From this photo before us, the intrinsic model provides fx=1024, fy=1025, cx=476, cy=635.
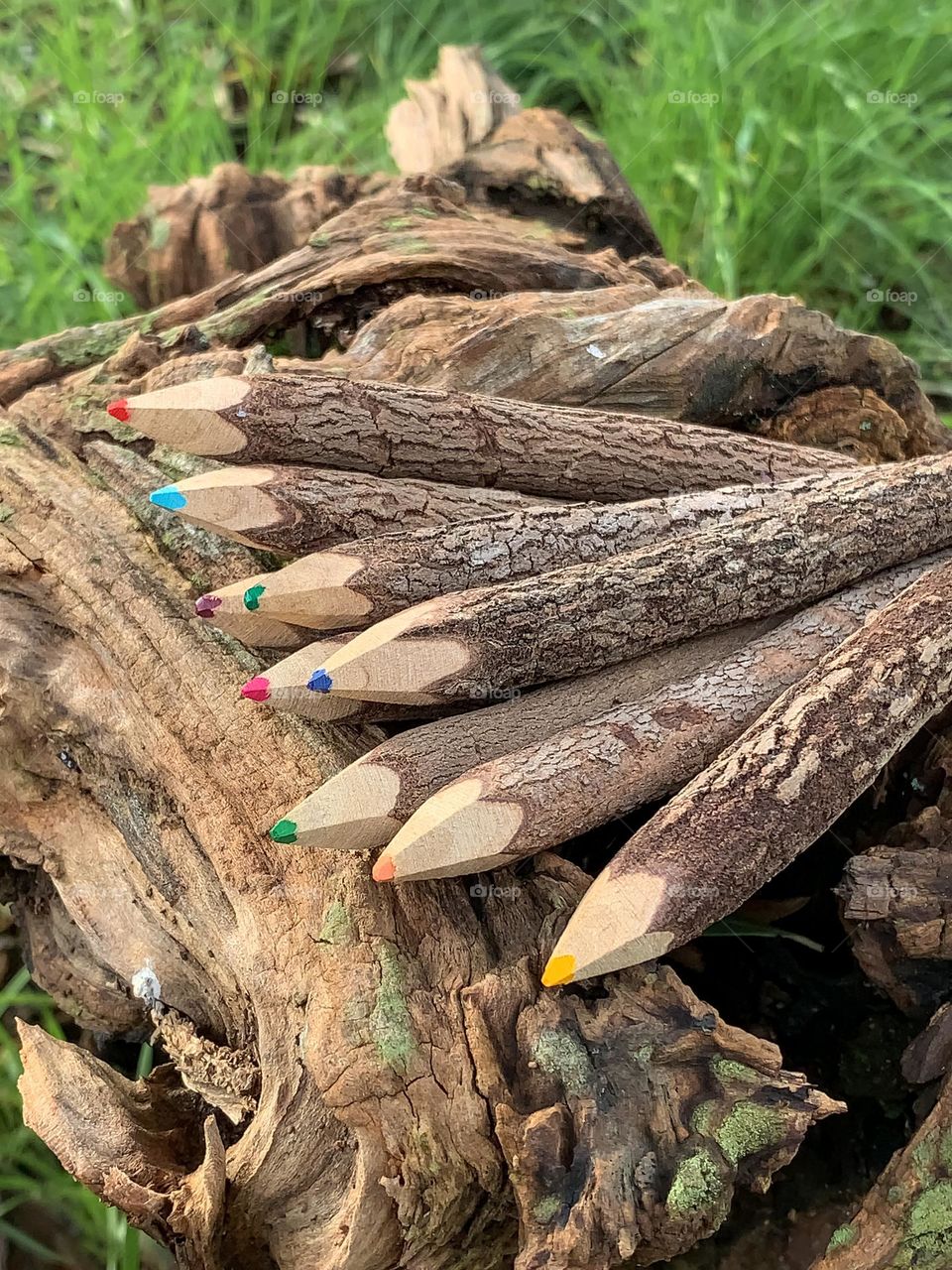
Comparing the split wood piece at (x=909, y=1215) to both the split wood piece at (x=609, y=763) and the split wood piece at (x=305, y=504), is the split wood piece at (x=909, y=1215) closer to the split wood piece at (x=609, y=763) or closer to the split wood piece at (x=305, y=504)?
the split wood piece at (x=609, y=763)

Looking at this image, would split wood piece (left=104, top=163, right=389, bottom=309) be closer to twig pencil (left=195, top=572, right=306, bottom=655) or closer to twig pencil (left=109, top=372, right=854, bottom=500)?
twig pencil (left=109, top=372, right=854, bottom=500)

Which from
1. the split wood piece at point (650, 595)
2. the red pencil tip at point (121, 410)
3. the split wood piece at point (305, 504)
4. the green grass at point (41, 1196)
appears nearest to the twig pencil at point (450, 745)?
the split wood piece at point (650, 595)

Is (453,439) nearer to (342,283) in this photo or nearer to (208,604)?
(208,604)

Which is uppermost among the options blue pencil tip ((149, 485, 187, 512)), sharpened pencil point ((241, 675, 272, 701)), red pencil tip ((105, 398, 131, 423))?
red pencil tip ((105, 398, 131, 423))

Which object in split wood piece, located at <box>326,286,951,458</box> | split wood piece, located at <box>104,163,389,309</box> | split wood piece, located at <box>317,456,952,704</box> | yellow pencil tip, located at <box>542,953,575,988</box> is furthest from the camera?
split wood piece, located at <box>104,163,389,309</box>

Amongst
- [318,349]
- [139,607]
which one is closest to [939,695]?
[139,607]

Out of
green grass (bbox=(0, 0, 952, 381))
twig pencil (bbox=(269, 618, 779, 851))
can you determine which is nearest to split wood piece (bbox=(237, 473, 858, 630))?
twig pencil (bbox=(269, 618, 779, 851))

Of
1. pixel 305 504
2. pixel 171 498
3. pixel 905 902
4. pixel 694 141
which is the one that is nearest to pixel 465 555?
pixel 305 504

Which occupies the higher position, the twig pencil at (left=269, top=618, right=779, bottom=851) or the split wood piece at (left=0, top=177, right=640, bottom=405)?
the split wood piece at (left=0, top=177, right=640, bottom=405)
